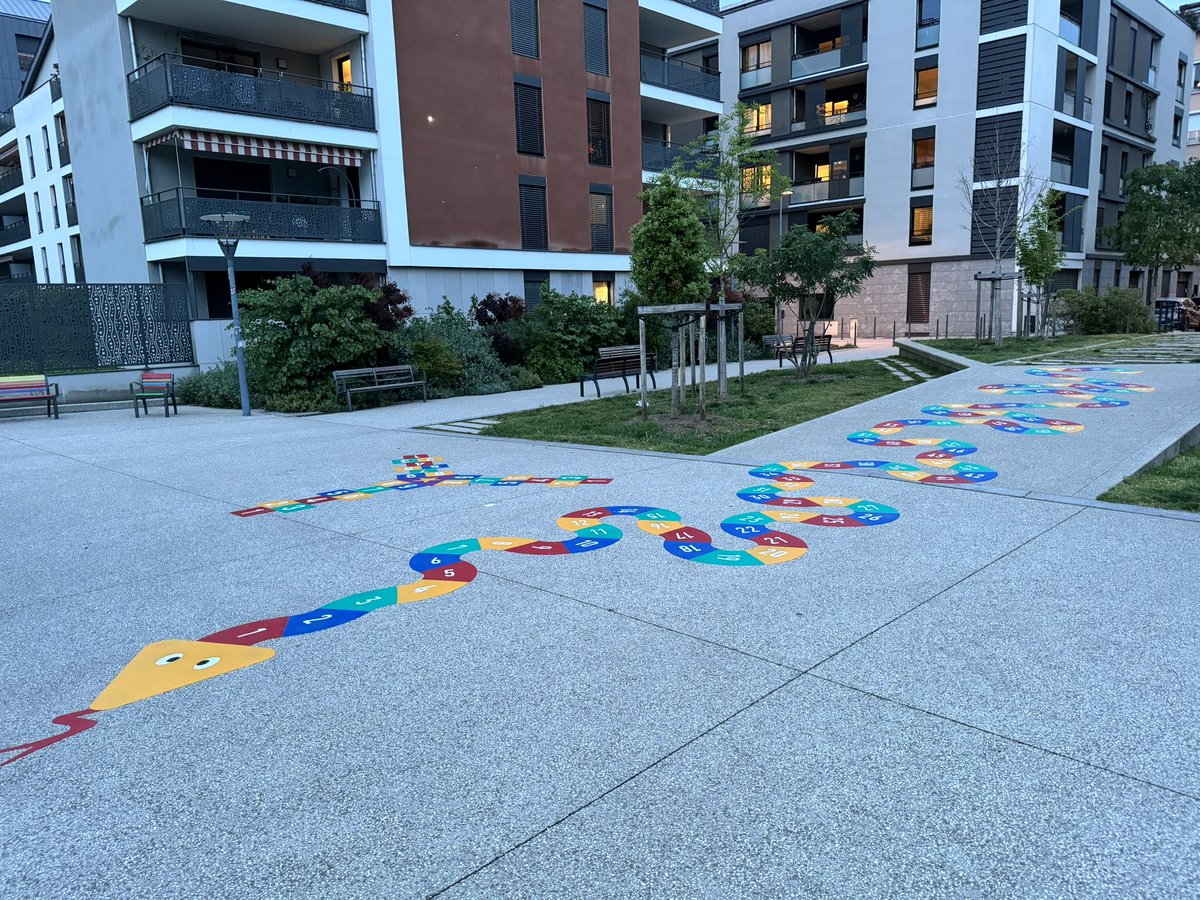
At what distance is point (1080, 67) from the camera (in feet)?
123

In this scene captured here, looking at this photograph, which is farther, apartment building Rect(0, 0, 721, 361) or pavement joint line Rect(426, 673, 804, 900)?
apartment building Rect(0, 0, 721, 361)

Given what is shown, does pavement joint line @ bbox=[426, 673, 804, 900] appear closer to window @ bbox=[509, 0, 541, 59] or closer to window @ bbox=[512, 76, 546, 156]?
window @ bbox=[512, 76, 546, 156]

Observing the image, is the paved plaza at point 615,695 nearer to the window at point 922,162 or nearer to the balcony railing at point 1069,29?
the window at point 922,162

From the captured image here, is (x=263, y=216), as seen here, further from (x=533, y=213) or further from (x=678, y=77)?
(x=678, y=77)

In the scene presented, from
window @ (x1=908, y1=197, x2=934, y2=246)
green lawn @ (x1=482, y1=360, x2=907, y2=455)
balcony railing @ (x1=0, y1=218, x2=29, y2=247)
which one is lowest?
green lawn @ (x1=482, y1=360, x2=907, y2=455)

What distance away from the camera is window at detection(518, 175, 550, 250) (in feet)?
82.2

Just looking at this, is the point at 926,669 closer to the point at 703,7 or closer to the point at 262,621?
the point at 262,621

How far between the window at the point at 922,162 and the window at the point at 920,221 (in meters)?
0.66

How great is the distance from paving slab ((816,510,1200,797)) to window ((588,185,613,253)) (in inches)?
927

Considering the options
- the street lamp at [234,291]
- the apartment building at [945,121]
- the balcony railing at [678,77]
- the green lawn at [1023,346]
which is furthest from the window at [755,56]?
the street lamp at [234,291]

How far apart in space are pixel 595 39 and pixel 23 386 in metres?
19.8

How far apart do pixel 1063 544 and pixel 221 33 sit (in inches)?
937

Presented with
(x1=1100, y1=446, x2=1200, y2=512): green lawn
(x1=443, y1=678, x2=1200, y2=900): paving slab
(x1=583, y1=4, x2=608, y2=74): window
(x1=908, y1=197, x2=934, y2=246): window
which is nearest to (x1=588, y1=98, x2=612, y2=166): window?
(x1=583, y1=4, x2=608, y2=74): window

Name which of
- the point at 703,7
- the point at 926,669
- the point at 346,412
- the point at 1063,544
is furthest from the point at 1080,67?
the point at 926,669
